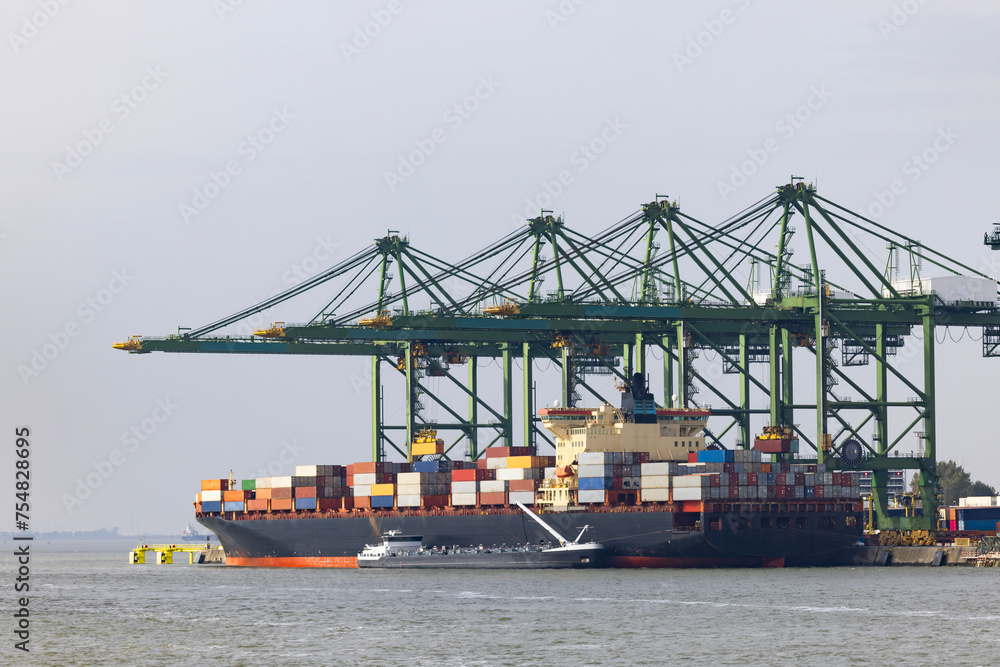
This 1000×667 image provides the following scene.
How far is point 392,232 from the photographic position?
10950cm

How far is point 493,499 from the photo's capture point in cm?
8962

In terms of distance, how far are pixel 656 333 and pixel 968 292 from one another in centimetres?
1876

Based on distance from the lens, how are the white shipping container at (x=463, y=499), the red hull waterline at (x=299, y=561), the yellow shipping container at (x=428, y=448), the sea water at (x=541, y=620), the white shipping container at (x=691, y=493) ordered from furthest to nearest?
the yellow shipping container at (x=428, y=448) → the red hull waterline at (x=299, y=561) → the white shipping container at (x=463, y=499) → the white shipping container at (x=691, y=493) → the sea water at (x=541, y=620)

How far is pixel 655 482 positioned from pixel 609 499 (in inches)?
100.0

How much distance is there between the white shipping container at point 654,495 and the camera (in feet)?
271

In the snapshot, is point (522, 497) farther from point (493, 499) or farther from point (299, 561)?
point (299, 561)

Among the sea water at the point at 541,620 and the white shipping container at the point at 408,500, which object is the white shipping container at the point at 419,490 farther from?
the sea water at the point at 541,620

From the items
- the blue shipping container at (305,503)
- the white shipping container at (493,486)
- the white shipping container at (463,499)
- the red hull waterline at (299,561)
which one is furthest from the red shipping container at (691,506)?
the blue shipping container at (305,503)

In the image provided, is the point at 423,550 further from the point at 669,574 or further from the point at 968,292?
the point at 968,292

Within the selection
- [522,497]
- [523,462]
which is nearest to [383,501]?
[523,462]

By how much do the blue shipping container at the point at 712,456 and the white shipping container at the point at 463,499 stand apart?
13569 millimetres

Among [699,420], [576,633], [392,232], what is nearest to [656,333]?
[699,420]

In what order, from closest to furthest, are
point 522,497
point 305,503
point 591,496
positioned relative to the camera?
point 591,496 < point 522,497 < point 305,503

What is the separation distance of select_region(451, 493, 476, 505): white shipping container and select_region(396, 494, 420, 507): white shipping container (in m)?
2.55
